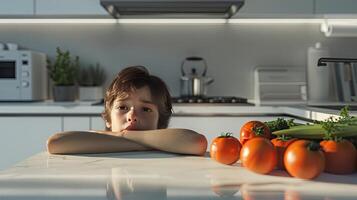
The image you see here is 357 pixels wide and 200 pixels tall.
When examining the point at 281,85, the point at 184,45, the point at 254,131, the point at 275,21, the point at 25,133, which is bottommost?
the point at 25,133

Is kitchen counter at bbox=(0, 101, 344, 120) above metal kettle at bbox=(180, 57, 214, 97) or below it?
below

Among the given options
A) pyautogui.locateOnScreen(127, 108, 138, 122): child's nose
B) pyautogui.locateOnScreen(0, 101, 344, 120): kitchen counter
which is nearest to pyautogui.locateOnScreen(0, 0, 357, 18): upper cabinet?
pyautogui.locateOnScreen(0, 101, 344, 120): kitchen counter

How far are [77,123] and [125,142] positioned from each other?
4.61 ft

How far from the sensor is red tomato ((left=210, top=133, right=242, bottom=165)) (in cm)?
91

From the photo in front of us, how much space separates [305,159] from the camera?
747 millimetres

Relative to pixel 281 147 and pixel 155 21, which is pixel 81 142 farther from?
pixel 155 21

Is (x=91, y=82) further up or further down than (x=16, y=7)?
further down

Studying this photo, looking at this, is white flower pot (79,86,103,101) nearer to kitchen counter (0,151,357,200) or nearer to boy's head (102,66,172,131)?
boy's head (102,66,172,131)

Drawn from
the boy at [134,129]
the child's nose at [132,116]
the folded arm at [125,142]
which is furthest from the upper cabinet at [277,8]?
the folded arm at [125,142]

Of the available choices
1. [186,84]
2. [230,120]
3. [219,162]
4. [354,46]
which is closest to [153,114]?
[219,162]

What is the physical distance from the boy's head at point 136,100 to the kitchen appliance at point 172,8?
116cm

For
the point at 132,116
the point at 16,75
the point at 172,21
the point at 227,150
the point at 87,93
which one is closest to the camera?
the point at 227,150

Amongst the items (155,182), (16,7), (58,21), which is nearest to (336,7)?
(58,21)

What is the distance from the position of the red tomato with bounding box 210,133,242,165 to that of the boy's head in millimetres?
404
